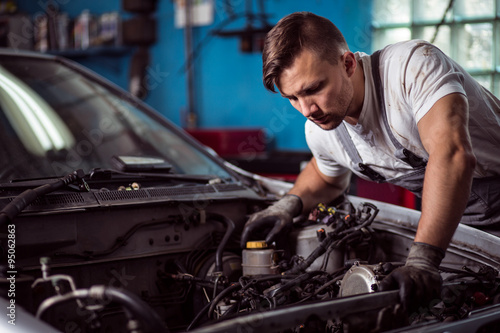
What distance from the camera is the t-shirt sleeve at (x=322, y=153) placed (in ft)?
6.84

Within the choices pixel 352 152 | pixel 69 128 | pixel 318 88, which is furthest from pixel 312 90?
pixel 69 128

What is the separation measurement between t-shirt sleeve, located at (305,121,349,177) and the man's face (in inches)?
14.3

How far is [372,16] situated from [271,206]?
9.90ft

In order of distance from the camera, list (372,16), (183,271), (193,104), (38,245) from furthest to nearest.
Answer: (193,104), (372,16), (183,271), (38,245)

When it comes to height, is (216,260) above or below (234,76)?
below

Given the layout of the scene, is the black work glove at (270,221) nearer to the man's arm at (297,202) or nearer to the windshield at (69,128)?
the man's arm at (297,202)

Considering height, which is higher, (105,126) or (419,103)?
(419,103)

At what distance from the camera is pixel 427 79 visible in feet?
5.26

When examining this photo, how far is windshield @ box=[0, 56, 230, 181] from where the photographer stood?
2.04m

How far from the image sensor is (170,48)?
6660mm

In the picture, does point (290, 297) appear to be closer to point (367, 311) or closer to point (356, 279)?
point (356, 279)

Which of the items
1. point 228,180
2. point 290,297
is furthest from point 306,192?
point 290,297

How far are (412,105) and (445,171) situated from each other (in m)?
0.30

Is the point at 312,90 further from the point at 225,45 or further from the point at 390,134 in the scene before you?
the point at 225,45
